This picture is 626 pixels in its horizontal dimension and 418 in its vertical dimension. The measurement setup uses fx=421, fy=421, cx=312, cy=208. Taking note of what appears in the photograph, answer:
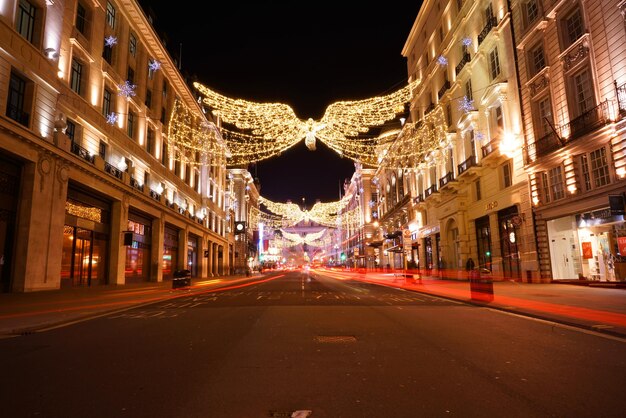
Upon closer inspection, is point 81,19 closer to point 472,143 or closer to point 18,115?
point 18,115

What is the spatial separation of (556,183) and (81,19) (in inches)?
1086

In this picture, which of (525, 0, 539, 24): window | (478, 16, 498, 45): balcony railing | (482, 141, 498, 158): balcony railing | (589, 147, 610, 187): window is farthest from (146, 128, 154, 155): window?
(589, 147, 610, 187): window

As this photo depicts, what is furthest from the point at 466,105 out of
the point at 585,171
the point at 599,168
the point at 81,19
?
the point at 81,19

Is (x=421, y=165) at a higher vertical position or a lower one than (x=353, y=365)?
higher

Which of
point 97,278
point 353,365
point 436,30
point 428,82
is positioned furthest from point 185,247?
point 353,365

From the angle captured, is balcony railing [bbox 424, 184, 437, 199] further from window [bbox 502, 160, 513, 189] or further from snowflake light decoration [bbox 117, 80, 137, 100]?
snowflake light decoration [bbox 117, 80, 137, 100]

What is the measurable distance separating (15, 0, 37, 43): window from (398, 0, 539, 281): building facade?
26.1 metres

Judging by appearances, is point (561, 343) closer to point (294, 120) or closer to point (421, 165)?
point (294, 120)

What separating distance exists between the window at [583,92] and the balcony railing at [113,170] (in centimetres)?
2580

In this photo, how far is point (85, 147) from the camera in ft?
74.4

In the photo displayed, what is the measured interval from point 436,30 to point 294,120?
90.9 feet

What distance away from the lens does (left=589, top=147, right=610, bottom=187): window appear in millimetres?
19219

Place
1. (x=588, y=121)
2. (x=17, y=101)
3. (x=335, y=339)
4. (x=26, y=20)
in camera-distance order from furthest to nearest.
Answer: (x=588, y=121)
(x=26, y=20)
(x=17, y=101)
(x=335, y=339)

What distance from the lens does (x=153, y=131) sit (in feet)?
112
